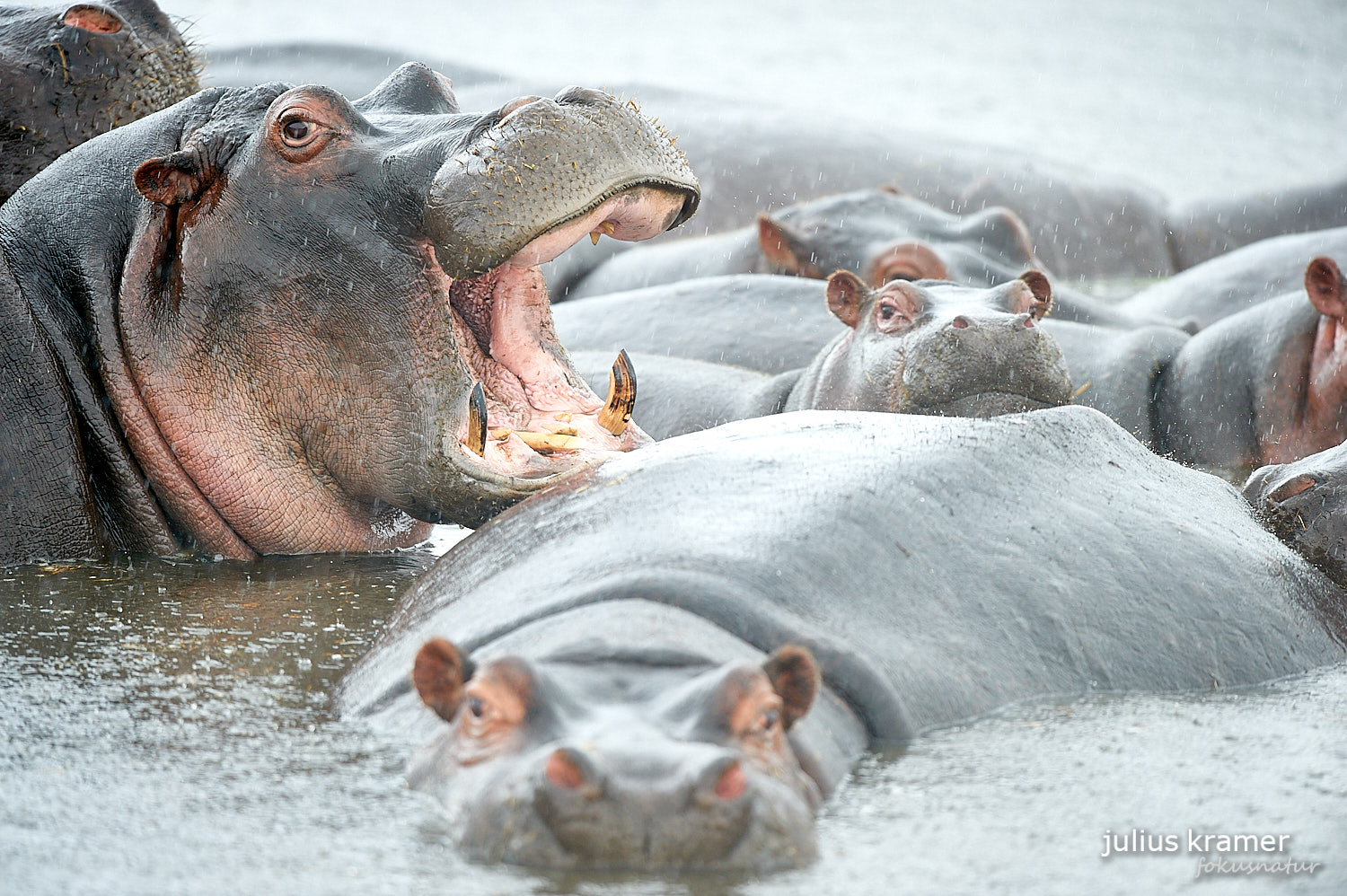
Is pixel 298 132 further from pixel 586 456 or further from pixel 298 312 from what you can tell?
pixel 586 456

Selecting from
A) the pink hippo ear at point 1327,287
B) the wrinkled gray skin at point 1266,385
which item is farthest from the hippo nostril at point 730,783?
the pink hippo ear at point 1327,287

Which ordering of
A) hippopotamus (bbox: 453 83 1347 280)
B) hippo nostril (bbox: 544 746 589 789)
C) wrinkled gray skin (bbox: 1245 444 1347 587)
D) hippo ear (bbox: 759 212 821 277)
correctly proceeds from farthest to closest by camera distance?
hippopotamus (bbox: 453 83 1347 280)
hippo ear (bbox: 759 212 821 277)
wrinkled gray skin (bbox: 1245 444 1347 587)
hippo nostril (bbox: 544 746 589 789)

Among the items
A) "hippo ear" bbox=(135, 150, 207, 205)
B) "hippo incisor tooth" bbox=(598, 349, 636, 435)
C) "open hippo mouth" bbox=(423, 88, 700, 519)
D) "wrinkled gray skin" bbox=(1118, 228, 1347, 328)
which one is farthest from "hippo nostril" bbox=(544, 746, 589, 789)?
"wrinkled gray skin" bbox=(1118, 228, 1347, 328)

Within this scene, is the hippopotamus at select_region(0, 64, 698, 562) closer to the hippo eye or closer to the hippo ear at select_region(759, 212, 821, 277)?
the hippo eye

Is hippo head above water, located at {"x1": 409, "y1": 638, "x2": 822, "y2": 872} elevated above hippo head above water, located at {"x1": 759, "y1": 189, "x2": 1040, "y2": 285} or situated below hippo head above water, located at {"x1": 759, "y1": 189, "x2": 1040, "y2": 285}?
above

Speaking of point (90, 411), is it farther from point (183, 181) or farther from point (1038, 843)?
point (1038, 843)

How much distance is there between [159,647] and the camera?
3070 mm

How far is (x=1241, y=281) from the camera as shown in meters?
7.70

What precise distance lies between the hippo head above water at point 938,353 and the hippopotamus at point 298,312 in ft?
3.97

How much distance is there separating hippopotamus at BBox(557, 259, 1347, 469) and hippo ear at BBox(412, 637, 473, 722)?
3457mm

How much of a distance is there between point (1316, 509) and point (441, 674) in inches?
77.8

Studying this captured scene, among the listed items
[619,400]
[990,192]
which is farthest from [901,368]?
[990,192]

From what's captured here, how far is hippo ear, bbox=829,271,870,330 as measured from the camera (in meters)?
5.45

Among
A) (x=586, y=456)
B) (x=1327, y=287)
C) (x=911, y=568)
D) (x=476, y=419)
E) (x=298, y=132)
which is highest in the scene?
(x=298, y=132)
